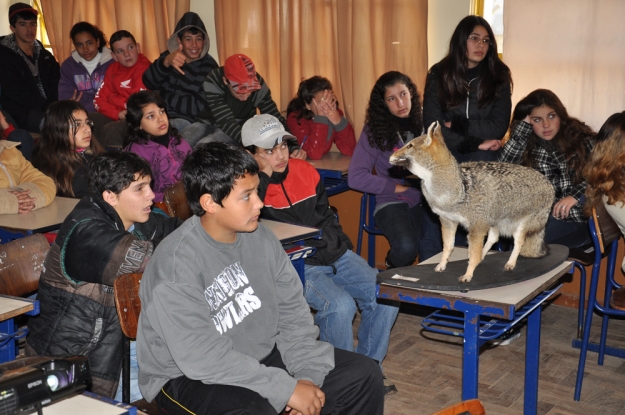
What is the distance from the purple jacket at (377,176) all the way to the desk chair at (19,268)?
2105 mm

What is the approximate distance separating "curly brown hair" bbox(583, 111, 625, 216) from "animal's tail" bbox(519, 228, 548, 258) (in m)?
0.62

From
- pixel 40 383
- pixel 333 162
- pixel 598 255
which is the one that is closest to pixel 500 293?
pixel 598 255

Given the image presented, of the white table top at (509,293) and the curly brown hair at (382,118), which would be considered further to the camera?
the curly brown hair at (382,118)

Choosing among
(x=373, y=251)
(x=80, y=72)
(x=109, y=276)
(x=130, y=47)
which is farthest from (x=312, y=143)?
(x=109, y=276)

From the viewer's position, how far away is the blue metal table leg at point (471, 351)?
2250 mm

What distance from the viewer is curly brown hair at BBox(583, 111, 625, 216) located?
304 cm

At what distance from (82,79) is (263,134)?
11.4 ft

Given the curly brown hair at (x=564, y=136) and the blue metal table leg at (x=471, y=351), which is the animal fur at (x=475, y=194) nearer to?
the blue metal table leg at (x=471, y=351)

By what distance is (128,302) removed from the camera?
2.15 m

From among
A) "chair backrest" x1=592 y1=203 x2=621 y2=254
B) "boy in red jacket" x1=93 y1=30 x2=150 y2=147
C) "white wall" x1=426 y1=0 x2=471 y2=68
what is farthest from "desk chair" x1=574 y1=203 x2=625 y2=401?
"boy in red jacket" x1=93 y1=30 x2=150 y2=147

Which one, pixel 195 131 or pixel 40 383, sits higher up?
pixel 195 131

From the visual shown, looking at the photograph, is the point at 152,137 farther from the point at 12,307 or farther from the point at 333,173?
the point at 12,307

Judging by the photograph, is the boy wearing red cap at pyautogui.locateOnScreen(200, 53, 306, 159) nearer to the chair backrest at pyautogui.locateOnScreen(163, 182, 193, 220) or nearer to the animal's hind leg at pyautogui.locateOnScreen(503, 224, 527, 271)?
the chair backrest at pyautogui.locateOnScreen(163, 182, 193, 220)

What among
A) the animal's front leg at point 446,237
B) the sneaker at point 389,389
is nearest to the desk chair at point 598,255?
the sneaker at point 389,389
